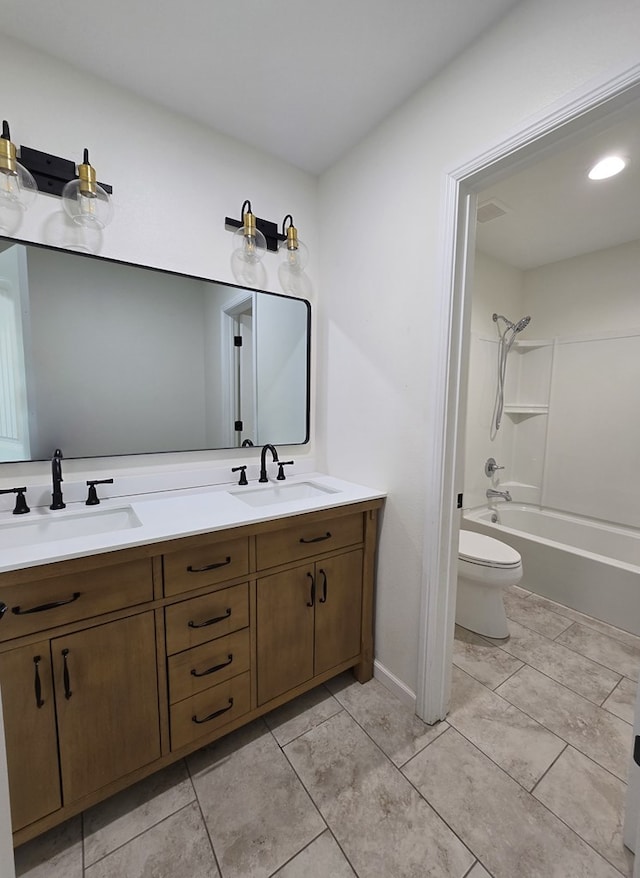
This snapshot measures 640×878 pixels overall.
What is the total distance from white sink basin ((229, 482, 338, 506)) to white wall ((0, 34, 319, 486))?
0.65 ft

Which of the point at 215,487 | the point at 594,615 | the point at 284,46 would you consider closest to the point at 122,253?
A: the point at 284,46

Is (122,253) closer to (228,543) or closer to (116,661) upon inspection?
(228,543)

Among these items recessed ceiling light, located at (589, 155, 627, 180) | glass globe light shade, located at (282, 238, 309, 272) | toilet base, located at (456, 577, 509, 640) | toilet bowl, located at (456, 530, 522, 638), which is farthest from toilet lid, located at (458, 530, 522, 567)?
recessed ceiling light, located at (589, 155, 627, 180)

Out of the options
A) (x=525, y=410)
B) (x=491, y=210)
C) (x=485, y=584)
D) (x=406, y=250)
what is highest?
(x=491, y=210)

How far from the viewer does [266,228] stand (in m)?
1.78

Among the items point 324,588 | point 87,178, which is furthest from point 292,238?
point 324,588

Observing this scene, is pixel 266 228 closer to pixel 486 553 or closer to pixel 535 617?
pixel 486 553

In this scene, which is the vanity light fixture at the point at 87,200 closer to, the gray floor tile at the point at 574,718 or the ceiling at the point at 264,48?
the ceiling at the point at 264,48

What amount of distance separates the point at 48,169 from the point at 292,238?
0.98 m

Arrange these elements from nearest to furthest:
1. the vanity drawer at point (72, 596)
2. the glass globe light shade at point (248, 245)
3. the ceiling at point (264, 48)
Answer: the vanity drawer at point (72, 596), the ceiling at point (264, 48), the glass globe light shade at point (248, 245)

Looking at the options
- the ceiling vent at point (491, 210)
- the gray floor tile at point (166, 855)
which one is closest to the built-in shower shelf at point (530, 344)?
the ceiling vent at point (491, 210)

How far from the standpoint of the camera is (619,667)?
5.84 feet

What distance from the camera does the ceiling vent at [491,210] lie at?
200 centimetres

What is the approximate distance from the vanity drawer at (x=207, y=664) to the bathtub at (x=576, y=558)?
197 cm
